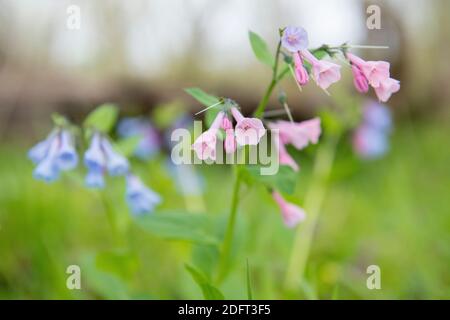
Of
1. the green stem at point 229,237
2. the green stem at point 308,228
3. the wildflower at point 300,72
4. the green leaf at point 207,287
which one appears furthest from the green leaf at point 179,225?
the wildflower at point 300,72

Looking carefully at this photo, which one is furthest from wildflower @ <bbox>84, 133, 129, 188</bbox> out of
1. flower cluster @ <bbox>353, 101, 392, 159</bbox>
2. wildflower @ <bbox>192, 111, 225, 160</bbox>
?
flower cluster @ <bbox>353, 101, 392, 159</bbox>

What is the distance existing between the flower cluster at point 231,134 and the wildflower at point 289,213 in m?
0.34

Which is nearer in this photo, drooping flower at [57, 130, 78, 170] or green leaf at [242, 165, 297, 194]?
green leaf at [242, 165, 297, 194]

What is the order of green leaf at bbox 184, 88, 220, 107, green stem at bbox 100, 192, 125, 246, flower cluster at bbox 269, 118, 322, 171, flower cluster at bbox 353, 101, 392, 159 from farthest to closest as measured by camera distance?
1. flower cluster at bbox 353, 101, 392, 159
2. green stem at bbox 100, 192, 125, 246
3. flower cluster at bbox 269, 118, 322, 171
4. green leaf at bbox 184, 88, 220, 107

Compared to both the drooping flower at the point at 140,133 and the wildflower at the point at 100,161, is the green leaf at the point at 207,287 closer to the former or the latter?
the wildflower at the point at 100,161

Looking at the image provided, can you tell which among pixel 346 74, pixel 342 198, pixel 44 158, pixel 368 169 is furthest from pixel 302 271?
pixel 346 74

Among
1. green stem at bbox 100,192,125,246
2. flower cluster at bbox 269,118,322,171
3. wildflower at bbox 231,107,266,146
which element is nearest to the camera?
wildflower at bbox 231,107,266,146

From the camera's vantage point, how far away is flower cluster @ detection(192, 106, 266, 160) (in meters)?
0.90

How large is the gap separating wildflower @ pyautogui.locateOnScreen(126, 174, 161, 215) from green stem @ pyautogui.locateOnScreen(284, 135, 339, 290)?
376 millimetres

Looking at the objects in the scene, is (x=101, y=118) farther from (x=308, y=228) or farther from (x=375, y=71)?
(x=308, y=228)

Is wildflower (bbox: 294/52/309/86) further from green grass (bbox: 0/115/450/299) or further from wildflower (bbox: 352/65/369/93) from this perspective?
green grass (bbox: 0/115/450/299)

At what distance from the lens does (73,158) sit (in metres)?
1.25

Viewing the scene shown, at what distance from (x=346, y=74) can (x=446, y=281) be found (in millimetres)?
2861

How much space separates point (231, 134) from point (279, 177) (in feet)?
0.57
